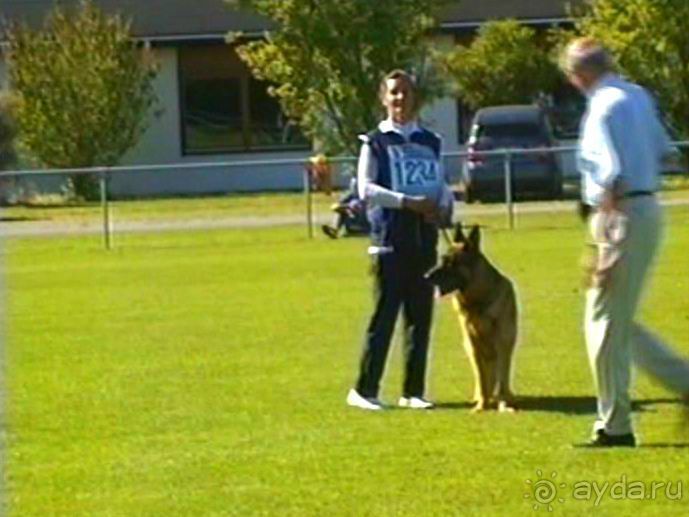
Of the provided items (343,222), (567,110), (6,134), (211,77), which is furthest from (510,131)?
(6,134)

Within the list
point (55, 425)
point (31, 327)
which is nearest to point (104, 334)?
point (31, 327)

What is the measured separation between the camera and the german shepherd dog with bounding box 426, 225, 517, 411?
44.5 feet

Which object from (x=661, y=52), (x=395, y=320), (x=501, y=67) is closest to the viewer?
(x=395, y=320)

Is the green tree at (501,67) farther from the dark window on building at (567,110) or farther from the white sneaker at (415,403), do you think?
the white sneaker at (415,403)

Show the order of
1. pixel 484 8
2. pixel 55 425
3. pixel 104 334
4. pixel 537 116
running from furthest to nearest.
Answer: pixel 484 8 → pixel 537 116 → pixel 104 334 → pixel 55 425

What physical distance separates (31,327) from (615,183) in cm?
1067

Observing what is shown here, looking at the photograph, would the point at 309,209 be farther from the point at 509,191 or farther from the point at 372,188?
the point at 372,188

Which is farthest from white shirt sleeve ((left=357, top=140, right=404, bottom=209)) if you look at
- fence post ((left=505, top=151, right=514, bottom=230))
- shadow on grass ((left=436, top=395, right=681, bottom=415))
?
fence post ((left=505, top=151, right=514, bottom=230))

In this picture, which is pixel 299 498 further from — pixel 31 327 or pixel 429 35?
pixel 429 35

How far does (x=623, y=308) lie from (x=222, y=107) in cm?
4532

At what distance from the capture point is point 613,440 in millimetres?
11555

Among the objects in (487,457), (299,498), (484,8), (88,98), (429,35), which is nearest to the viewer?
(299,498)

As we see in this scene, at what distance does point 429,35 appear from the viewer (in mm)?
52156

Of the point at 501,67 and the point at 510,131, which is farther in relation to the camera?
the point at 501,67
